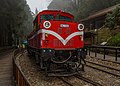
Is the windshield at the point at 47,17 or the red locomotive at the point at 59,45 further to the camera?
the windshield at the point at 47,17

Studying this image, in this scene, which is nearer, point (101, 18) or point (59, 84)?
point (59, 84)

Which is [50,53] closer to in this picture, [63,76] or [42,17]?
[63,76]

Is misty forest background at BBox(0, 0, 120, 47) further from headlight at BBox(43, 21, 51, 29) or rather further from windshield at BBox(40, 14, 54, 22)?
headlight at BBox(43, 21, 51, 29)

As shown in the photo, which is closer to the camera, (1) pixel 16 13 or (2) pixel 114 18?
(2) pixel 114 18

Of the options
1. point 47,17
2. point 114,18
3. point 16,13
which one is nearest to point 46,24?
point 47,17

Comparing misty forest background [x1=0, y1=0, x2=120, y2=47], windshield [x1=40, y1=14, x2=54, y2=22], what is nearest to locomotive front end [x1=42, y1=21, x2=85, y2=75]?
windshield [x1=40, y1=14, x2=54, y2=22]

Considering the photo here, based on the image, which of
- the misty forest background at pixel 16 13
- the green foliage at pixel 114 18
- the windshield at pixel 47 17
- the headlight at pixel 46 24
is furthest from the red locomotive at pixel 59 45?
the misty forest background at pixel 16 13

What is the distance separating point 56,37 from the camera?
38.6ft

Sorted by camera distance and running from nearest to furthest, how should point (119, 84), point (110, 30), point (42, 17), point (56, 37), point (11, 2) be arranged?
point (119, 84) < point (56, 37) < point (42, 17) < point (110, 30) < point (11, 2)

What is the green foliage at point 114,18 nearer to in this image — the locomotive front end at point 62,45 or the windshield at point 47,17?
the windshield at point 47,17

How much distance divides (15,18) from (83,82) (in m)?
28.8

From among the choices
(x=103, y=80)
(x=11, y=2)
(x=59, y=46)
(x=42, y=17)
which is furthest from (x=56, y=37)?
(x=11, y=2)

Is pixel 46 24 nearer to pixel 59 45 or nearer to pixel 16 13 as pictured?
pixel 59 45

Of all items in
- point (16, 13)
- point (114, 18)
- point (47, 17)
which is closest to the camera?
point (47, 17)
